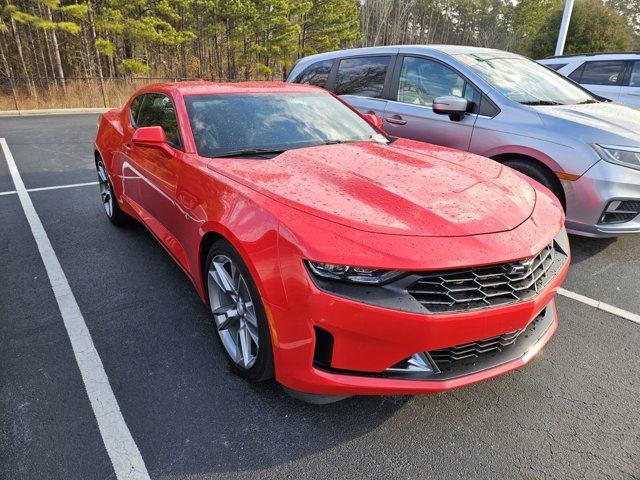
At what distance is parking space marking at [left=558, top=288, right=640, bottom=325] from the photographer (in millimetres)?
2945

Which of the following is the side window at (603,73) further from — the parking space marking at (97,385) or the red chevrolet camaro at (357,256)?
the parking space marking at (97,385)

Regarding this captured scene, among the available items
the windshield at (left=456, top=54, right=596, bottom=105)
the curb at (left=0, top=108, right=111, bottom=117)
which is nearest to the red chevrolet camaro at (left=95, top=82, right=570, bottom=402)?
the windshield at (left=456, top=54, right=596, bottom=105)

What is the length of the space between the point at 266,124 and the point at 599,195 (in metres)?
2.79

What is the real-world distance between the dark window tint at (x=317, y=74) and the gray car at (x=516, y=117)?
0.71 ft

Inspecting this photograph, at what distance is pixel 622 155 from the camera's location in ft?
11.4

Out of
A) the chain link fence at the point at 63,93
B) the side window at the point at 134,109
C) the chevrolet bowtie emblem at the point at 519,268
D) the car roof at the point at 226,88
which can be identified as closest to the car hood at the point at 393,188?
the chevrolet bowtie emblem at the point at 519,268

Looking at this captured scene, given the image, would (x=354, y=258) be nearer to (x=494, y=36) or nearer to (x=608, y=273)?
(x=608, y=273)

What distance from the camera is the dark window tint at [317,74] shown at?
233 inches

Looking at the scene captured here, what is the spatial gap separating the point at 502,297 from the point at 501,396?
2.35 feet

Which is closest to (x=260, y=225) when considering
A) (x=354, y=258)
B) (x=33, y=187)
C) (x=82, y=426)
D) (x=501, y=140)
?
(x=354, y=258)

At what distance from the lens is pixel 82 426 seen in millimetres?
1975

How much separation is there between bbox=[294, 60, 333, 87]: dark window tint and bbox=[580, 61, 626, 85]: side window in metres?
5.69

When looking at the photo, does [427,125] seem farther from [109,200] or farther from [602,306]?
[109,200]

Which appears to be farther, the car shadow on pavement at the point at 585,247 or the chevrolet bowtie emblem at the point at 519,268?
the car shadow on pavement at the point at 585,247
